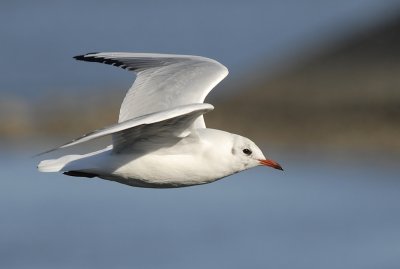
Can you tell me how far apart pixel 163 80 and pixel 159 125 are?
43.2 inches

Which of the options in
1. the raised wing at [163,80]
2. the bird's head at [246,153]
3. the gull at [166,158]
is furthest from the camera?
the raised wing at [163,80]

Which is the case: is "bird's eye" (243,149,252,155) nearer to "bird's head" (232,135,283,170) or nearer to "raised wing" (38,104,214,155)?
"bird's head" (232,135,283,170)

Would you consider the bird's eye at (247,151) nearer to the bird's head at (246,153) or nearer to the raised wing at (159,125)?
the bird's head at (246,153)

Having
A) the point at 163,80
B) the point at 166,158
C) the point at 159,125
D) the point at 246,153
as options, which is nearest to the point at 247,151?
the point at 246,153

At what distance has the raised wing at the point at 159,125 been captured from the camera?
8.40 metres

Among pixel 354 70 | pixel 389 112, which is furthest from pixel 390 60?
pixel 389 112

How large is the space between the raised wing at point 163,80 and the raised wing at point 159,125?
460 mm

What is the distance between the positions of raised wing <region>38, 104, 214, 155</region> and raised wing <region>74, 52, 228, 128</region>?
1.51 ft

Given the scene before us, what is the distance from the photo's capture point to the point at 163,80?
10.0 metres

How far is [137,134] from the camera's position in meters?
9.14

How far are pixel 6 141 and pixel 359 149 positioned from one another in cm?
582

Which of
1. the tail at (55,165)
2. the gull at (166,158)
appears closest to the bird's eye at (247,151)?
the gull at (166,158)

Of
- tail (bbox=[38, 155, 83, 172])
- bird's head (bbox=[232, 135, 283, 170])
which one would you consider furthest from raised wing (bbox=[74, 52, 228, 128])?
tail (bbox=[38, 155, 83, 172])

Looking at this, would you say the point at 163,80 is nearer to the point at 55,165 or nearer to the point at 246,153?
the point at 246,153
